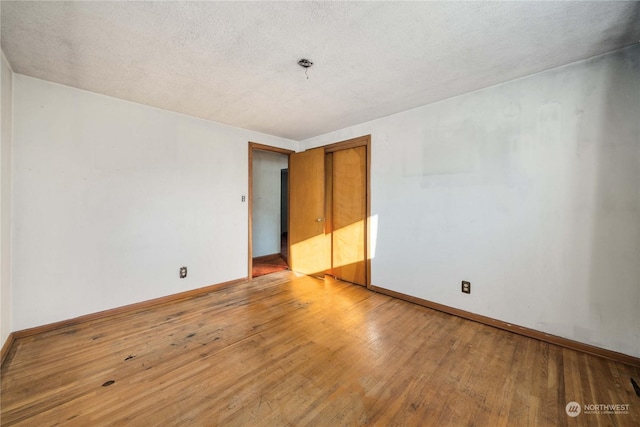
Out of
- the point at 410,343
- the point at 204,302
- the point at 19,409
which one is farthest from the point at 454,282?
the point at 19,409

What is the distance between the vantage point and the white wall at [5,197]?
183cm

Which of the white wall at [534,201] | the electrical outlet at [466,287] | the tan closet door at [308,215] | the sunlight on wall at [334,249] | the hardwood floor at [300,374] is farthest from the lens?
the tan closet door at [308,215]

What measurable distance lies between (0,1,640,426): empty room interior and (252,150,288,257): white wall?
1.69 metres

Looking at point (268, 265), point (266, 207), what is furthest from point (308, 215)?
point (266, 207)

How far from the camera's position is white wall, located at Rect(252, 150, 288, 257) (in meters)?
5.01

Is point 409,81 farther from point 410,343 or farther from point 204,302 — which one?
point 204,302

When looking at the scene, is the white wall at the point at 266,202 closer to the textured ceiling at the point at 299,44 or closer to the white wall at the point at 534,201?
the textured ceiling at the point at 299,44

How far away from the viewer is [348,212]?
141 inches

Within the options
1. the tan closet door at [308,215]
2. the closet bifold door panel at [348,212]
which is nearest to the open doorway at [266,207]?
the tan closet door at [308,215]

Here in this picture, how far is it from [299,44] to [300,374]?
2260 millimetres

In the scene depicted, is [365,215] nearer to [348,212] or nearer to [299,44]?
[348,212]

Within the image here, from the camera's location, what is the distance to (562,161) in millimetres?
1981

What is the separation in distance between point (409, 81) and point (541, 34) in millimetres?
886

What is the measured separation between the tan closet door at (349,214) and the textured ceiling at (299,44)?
1.15m
